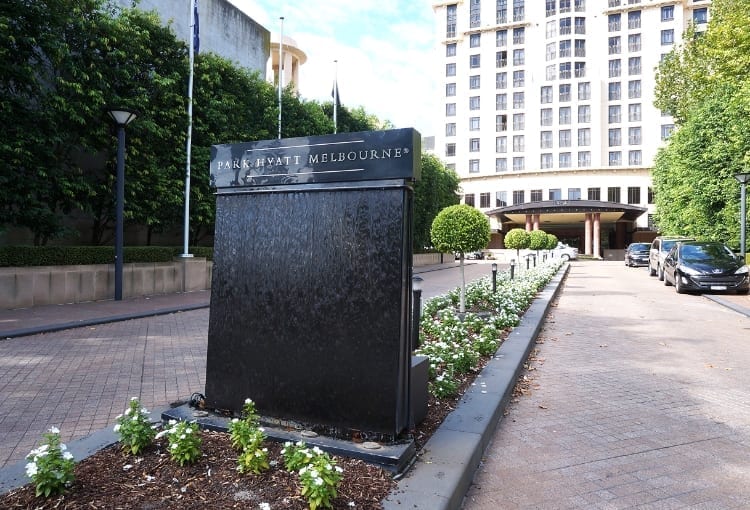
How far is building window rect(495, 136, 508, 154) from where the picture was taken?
69.8m

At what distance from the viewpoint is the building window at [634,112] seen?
64062 millimetres

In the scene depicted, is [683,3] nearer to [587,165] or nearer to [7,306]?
[587,165]

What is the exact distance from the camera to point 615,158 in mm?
64812

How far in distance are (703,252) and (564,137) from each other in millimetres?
54143

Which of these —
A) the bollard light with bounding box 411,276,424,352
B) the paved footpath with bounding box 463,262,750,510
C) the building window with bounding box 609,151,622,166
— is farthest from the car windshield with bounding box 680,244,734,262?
the building window with bounding box 609,151,622,166

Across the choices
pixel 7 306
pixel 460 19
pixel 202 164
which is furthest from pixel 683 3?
pixel 7 306

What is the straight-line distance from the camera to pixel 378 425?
10.4ft

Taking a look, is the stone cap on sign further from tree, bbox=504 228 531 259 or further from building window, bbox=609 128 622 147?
building window, bbox=609 128 622 147

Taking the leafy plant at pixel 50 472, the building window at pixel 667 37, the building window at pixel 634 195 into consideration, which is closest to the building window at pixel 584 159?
the building window at pixel 634 195

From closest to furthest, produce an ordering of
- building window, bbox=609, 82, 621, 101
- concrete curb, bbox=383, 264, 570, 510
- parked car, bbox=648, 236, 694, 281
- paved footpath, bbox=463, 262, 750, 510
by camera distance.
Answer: concrete curb, bbox=383, 264, 570, 510 < paved footpath, bbox=463, 262, 750, 510 < parked car, bbox=648, 236, 694, 281 < building window, bbox=609, 82, 621, 101

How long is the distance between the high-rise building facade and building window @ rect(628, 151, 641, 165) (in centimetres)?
13

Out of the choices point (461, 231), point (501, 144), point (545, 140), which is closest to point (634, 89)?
point (545, 140)

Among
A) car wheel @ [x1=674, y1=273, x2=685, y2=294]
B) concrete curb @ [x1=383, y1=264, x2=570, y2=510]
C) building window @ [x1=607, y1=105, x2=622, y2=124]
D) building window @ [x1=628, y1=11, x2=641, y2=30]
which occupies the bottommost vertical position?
concrete curb @ [x1=383, y1=264, x2=570, y2=510]

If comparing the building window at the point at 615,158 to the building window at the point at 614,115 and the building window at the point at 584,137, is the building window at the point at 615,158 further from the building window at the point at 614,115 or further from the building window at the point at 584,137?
the building window at the point at 614,115
